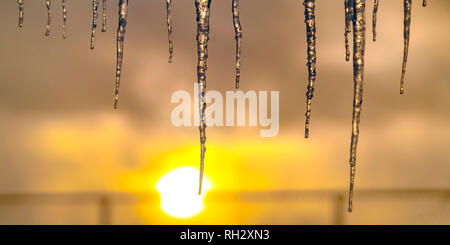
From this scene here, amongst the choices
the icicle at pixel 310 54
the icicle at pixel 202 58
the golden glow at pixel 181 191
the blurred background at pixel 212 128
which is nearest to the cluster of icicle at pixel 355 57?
the icicle at pixel 310 54

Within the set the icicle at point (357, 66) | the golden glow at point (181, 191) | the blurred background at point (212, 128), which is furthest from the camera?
the golden glow at point (181, 191)

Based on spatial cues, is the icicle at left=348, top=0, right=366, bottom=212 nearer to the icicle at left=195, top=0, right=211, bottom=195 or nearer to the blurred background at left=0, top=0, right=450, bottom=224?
the icicle at left=195, top=0, right=211, bottom=195

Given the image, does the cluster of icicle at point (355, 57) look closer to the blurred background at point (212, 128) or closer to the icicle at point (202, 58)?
the icicle at point (202, 58)

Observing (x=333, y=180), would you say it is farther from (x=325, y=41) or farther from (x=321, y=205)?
(x=325, y=41)

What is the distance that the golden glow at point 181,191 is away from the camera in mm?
2564

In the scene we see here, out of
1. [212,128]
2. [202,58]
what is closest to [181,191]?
[212,128]

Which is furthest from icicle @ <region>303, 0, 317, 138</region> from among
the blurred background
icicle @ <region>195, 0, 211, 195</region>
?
the blurred background

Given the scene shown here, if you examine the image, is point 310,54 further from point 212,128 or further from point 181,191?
point 181,191

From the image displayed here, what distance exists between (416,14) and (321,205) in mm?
1584

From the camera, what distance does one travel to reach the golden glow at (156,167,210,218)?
8.41 ft
